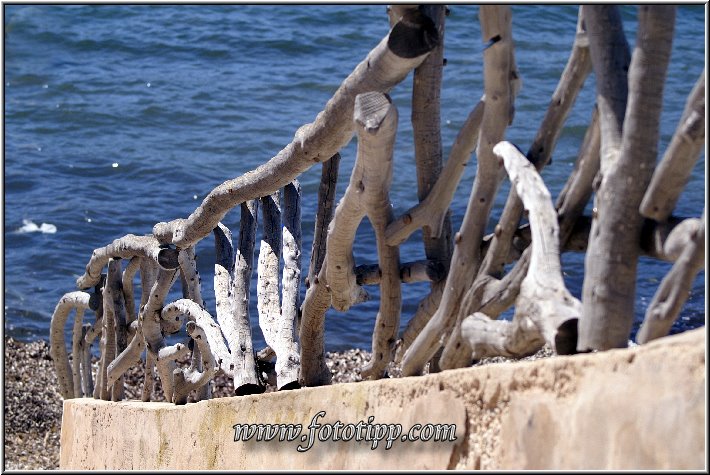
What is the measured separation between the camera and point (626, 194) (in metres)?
1.92

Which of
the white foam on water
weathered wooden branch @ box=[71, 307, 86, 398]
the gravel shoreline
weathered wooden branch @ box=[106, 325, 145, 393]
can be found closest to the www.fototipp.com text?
weathered wooden branch @ box=[106, 325, 145, 393]

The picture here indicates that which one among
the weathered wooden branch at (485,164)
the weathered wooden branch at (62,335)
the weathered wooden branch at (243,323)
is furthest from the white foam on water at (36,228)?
the weathered wooden branch at (485,164)

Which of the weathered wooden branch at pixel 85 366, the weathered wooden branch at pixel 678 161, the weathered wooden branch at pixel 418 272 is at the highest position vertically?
the weathered wooden branch at pixel 678 161

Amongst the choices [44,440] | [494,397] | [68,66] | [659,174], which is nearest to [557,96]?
[659,174]

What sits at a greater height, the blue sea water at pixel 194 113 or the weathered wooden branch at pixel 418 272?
the weathered wooden branch at pixel 418 272

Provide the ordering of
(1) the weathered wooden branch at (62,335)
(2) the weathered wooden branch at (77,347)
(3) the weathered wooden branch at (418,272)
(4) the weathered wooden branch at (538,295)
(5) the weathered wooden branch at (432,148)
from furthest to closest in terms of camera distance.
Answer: (2) the weathered wooden branch at (77,347)
(1) the weathered wooden branch at (62,335)
(3) the weathered wooden branch at (418,272)
(5) the weathered wooden branch at (432,148)
(4) the weathered wooden branch at (538,295)

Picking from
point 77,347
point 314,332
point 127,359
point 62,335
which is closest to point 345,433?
point 314,332

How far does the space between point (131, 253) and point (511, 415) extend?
2355 mm

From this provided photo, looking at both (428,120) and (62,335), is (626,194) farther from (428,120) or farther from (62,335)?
(62,335)

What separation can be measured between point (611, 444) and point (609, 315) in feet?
0.94

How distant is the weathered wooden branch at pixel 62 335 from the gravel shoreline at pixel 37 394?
88 centimetres

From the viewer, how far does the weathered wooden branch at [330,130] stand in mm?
2475

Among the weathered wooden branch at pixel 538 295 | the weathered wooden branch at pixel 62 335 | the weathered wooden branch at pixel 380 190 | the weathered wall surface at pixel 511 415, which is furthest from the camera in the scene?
the weathered wooden branch at pixel 62 335

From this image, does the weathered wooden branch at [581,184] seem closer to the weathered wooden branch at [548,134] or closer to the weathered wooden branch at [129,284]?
the weathered wooden branch at [548,134]
